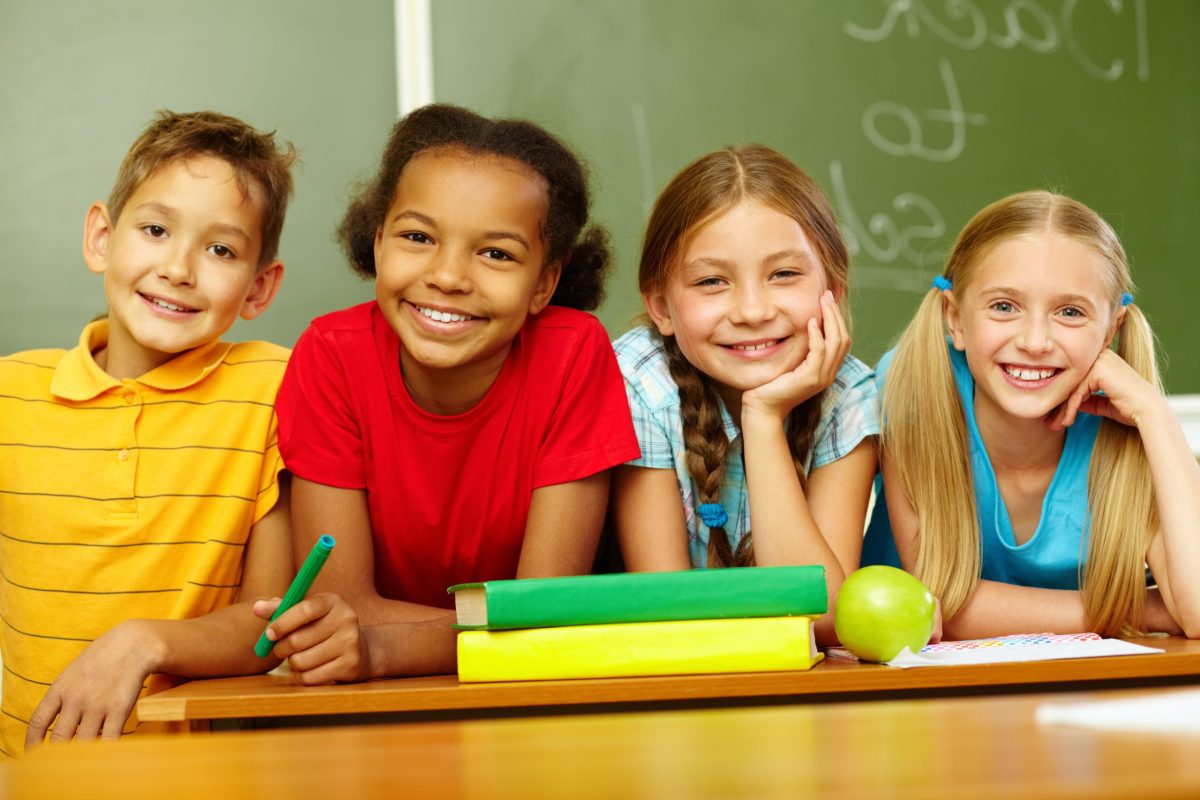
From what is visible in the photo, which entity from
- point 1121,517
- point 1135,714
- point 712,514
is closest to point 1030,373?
point 1121,517

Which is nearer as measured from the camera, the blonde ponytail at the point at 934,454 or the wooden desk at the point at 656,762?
the wooden desk at the point at 656,762

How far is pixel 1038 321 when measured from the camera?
1.59 metres

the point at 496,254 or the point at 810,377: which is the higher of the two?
the point at 496,254

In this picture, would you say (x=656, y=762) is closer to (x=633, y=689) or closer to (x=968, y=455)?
(x=633, y=689)

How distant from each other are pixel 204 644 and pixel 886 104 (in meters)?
1.99

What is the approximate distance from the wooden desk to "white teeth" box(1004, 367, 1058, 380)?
1.14 meters

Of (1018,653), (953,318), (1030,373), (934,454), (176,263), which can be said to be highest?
(176,263)

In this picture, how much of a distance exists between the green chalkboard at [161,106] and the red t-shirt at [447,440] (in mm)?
865

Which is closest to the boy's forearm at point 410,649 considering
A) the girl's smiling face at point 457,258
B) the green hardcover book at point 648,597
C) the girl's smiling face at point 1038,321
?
the green hardcover book at point 648,597

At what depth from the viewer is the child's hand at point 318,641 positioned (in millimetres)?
1094

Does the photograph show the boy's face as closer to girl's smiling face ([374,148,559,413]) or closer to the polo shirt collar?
the polo shirt collar

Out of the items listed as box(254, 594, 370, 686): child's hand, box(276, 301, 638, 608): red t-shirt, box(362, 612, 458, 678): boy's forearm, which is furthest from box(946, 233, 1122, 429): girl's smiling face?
box(254, 594, 370, 686): child's hand

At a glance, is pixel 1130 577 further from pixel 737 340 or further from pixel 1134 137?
pixel 1134 137

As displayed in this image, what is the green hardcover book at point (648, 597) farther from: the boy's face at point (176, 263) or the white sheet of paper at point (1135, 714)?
the boy's face at point (176, 263)
